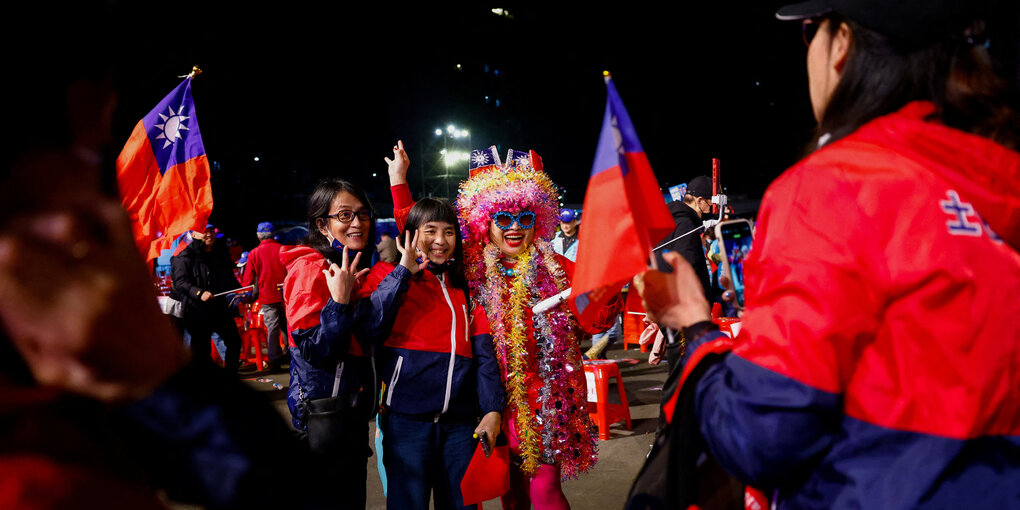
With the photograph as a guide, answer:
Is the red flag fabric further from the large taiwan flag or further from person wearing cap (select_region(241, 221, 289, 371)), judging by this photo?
person wearing cap (select_region(241, 221, 289, 371))

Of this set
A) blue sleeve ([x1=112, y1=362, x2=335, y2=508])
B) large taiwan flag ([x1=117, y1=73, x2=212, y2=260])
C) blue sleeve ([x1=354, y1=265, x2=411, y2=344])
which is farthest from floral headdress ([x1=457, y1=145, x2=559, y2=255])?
blue sleeve ([x1=112, y1=362, x2=335, y2=508])

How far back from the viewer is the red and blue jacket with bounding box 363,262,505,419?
119 inches

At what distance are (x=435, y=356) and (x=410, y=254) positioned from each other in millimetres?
580

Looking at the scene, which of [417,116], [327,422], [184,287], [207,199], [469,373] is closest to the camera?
[327,422]

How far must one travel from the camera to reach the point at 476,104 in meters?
34.6

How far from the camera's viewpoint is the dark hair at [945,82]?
3.89 ft

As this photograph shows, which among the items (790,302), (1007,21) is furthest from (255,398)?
(1007,21)

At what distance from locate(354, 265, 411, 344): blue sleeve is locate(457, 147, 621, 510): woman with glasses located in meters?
0.63

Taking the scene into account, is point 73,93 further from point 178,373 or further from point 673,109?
point 673,109

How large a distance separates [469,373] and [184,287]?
6.21 metres

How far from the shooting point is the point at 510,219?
3.68 m

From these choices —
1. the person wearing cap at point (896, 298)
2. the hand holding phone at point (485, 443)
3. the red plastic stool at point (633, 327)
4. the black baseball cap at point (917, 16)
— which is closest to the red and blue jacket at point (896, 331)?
the person wearing cap at point (896, 298)

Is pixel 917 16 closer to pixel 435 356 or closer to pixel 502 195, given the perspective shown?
pixel 435 356

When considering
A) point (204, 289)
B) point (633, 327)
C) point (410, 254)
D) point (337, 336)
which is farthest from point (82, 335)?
point (204, 289)
